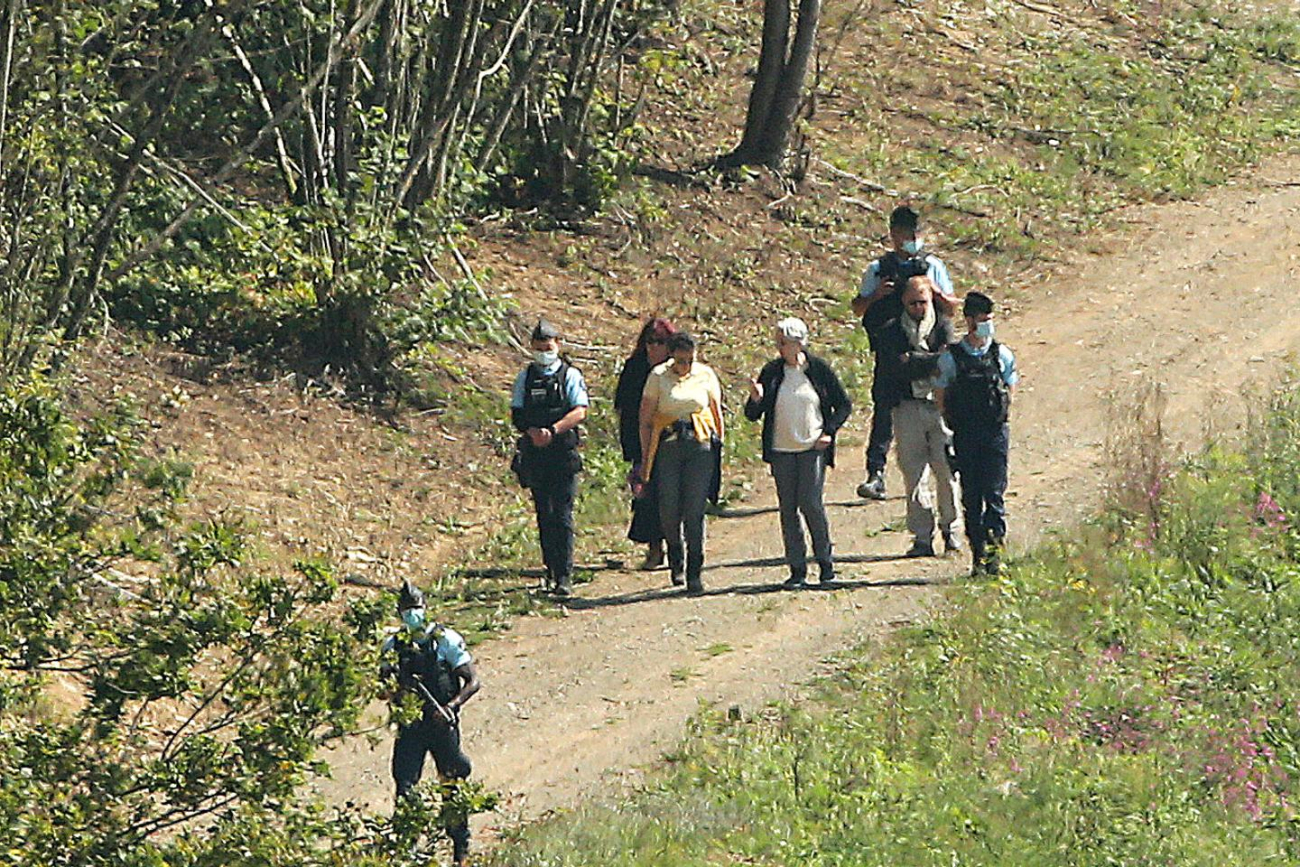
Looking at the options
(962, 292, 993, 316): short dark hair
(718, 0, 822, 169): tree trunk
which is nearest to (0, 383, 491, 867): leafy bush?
(962, 292, 993, 316): short dark hair

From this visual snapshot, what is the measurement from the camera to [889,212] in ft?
71.5

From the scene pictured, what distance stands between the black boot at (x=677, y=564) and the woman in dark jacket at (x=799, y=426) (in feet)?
2.23

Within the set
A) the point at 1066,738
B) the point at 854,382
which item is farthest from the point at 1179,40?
the point at 1066,738

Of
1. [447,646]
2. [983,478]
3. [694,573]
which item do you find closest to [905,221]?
[983,478]

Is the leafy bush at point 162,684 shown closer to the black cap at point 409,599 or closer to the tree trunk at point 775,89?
the black cap at point 409,599

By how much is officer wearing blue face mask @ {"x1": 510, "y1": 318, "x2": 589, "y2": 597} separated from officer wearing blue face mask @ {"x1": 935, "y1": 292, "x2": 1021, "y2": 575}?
2.20 meters

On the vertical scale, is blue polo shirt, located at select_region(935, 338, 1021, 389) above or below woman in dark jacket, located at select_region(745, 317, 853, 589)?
above

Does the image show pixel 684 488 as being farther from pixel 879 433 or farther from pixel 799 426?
pixel 879 433

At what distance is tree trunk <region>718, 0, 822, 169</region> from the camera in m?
21.7

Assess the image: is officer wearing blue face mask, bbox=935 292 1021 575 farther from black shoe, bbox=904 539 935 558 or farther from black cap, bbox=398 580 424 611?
black cap, bbox=398 580 424 611

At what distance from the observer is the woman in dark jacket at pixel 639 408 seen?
1347 cm

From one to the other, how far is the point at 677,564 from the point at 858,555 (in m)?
1.27

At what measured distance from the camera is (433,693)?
10.2 meters

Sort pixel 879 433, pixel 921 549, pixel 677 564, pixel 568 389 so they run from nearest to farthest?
pixel 568 389, pixel 677 564, pixel 921 549, pixel 879 433
